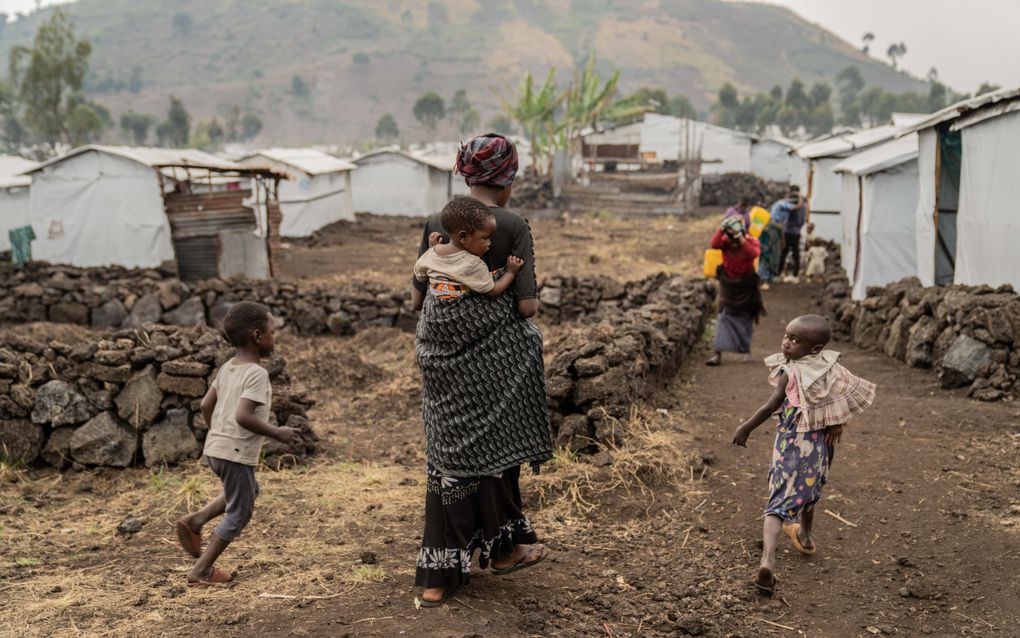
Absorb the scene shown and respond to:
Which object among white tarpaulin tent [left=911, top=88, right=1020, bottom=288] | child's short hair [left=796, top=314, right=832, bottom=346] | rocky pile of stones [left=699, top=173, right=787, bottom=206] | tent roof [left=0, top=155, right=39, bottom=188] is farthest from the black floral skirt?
rocky pile of stones [left=699, top=173, right=787, bottom=206]

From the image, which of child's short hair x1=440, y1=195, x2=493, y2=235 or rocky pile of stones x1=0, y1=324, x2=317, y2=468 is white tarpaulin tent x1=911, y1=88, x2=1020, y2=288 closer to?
child's short hair x1=440, y1=195, x2=493, y2=235

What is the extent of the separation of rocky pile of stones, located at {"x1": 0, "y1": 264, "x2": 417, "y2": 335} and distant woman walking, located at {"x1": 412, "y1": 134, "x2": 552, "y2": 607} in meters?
8.57

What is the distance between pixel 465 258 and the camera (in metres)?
3.34

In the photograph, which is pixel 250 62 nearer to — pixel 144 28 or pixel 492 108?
pixel 144 28

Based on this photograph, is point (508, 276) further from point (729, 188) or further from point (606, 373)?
point (729, 188)

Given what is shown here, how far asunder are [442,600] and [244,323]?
1.47 meters

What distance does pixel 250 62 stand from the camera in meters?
128

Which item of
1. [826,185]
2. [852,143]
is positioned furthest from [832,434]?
[826,185]

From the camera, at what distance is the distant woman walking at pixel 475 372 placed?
337cm

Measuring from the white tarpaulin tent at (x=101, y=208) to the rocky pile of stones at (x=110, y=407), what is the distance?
1021 cm

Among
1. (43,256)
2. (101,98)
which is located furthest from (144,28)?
(43,256)

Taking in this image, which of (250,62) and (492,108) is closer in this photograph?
(492,108)

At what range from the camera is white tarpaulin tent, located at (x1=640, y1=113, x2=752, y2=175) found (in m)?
41.5

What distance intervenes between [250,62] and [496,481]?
13695 centimetres
